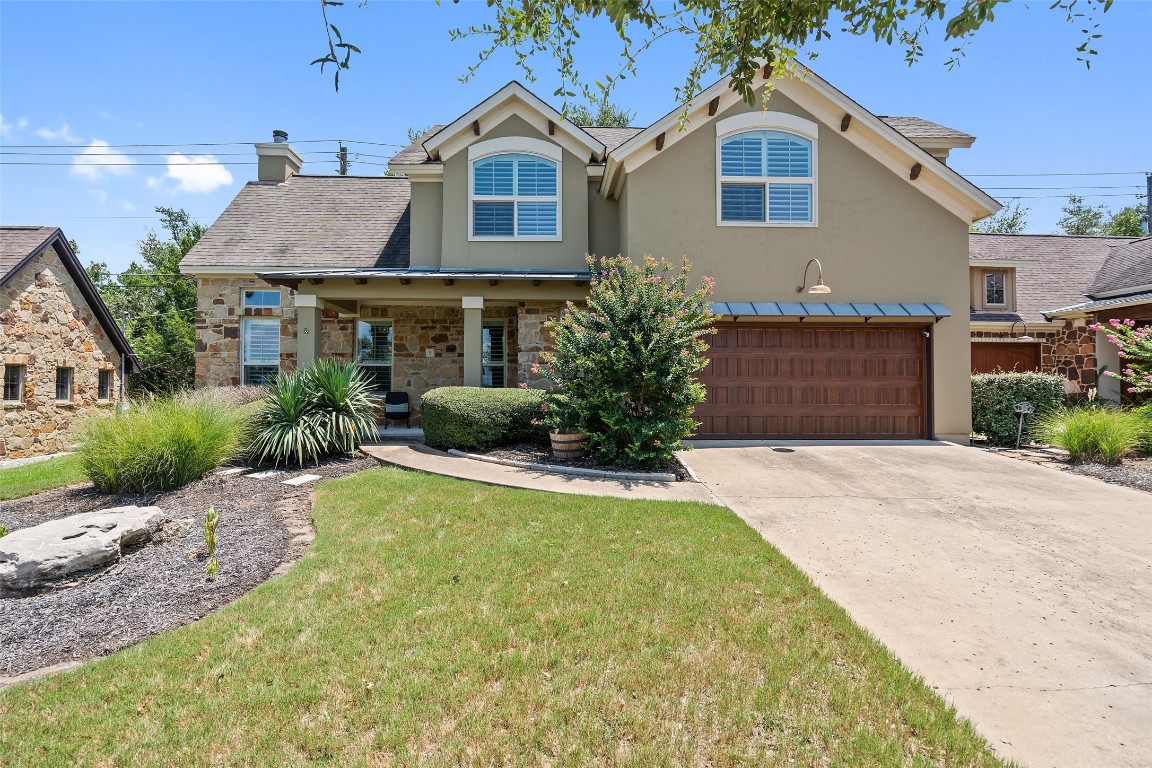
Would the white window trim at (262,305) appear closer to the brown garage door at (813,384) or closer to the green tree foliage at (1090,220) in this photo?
the brown garage door at (813,384)

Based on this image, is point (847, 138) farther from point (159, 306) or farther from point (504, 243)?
point (159, 306)

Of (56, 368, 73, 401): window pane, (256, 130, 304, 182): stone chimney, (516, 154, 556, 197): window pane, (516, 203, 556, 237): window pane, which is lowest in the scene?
(56, 368, 73, 401): window pane

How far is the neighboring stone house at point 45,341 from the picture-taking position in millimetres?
12148

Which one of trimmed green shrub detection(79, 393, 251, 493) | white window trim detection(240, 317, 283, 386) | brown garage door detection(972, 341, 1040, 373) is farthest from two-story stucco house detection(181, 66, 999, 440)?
brown garage door detection(972, 341, 1040, 373)

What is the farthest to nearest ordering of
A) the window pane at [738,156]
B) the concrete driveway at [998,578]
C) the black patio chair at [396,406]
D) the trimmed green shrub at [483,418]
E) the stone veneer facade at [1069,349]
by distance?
the stone veneer facade at [1069,349], the black patio chair at [396,406], the window pane at [738,156], the trimmed green shrub at [483,418], the concrete driveway at [998,578]

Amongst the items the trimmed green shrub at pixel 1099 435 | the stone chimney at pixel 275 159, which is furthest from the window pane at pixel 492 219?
the trimmed green shrub at pixel 1099 435

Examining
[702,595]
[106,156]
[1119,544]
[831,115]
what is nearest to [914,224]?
[831,115]

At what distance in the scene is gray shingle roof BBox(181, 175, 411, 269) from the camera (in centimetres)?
1341

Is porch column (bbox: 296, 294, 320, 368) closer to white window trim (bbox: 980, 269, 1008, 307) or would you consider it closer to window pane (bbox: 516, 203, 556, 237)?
window pane (bbox: 516, 203, 556, 237)

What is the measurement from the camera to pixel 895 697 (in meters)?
2.82

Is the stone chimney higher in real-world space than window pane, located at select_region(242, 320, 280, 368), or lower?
higher

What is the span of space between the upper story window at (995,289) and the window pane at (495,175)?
1372 cm

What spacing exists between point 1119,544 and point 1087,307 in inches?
467

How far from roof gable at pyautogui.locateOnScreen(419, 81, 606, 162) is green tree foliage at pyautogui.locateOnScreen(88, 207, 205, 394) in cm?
1004
